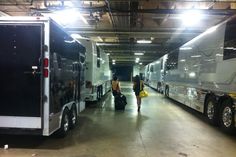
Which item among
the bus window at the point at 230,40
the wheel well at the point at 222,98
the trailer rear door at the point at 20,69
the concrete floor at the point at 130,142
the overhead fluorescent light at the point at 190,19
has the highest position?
the overhead fluorescent light at the point at 190,19

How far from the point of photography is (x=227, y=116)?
32.3 feet

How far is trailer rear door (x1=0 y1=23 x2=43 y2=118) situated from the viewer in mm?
7227

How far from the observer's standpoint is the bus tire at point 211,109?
11.0m

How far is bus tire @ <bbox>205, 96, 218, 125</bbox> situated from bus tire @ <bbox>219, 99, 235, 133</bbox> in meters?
0.47

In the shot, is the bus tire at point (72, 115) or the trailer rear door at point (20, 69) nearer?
the trailer rear door at point (20, 69)

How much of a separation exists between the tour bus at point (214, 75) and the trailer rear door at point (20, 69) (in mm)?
5342

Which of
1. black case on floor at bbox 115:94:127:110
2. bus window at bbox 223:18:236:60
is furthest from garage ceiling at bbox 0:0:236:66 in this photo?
black case on floor at bbox 115:94:127:110

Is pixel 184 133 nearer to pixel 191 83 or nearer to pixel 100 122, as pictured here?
pixel 100 122

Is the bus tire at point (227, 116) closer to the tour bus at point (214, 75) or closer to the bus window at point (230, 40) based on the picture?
the tour bus at point (214, 75)

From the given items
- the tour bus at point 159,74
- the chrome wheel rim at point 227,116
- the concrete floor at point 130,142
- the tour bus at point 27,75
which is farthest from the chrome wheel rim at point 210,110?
the tour bus at point 159,74

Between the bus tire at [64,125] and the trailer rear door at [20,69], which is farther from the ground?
the trailer rear door at [20,69]

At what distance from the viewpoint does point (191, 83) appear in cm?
1464

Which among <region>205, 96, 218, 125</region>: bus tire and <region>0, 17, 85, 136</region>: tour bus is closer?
<region>0, 17, 85, 136</region>: tour bus

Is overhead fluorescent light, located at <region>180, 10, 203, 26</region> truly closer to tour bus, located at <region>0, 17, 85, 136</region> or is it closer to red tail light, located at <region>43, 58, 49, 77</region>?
tour bus, located at <region>0, 17, 85, 136</region>
